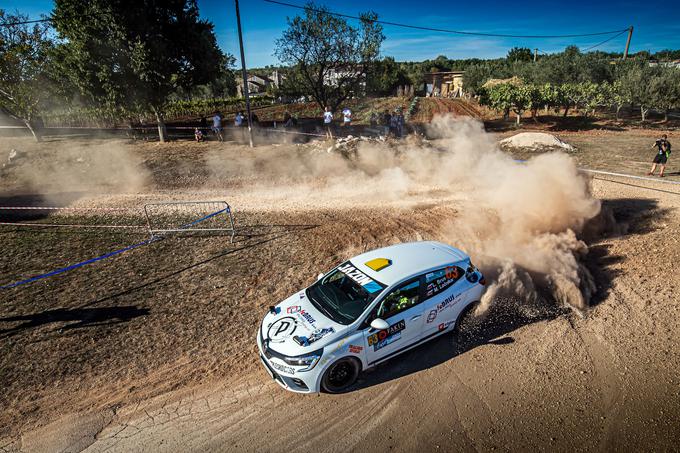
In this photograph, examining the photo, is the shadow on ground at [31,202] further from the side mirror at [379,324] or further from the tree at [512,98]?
the tree at [512,98]

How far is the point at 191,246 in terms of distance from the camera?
33.7ft

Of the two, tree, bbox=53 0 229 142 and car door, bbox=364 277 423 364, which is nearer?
car door, bbox=364 277 423 364

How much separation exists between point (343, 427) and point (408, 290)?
2.30 m

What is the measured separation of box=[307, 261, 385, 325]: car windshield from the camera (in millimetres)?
5570

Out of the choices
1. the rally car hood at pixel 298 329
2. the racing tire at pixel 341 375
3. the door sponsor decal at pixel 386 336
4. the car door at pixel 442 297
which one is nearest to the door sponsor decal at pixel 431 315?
the car door at pixel 442 297

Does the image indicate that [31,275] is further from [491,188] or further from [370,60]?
[370,60]

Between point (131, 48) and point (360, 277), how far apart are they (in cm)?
1919

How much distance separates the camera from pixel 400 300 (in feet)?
18.7

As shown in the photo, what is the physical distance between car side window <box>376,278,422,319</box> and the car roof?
16 centimetres

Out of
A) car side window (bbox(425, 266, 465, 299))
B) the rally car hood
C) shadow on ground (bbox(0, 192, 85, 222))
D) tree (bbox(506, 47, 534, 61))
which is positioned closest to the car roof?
car side window (bbox(425, 266, 465, 299))

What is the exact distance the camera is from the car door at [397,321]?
5.50 metres

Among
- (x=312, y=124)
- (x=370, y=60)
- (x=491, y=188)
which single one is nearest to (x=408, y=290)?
(x=491, y=188)

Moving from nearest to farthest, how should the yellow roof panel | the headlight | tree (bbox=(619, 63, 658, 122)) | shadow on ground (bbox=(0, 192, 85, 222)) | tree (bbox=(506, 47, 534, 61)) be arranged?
the headlight, the yellow roof panel, shadow on ground (bbox=(0, 192, 85, 222)), tree (bbox=(619, 63, 658, 122)), tree (bbox=(506, 47, 534, 61))

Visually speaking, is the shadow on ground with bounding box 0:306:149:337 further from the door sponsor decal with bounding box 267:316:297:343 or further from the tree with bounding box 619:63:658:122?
the tree with bounding box 619:63:658:122
